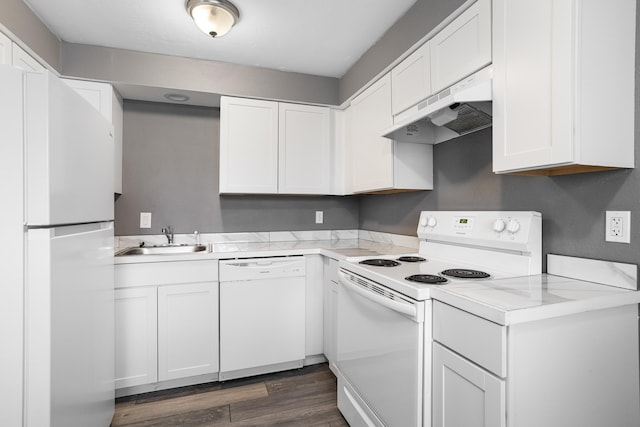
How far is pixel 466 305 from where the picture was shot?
1.01 meters

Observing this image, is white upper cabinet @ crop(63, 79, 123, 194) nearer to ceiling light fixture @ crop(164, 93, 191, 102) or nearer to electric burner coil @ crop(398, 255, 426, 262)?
ceiling light fixture @ crop(164, 93, 191, 102)

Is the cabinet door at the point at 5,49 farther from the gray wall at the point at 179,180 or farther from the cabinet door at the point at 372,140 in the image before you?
the cabinet door at the point at 372,140

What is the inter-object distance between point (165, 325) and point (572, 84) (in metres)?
2.36

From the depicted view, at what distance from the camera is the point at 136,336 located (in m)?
2.01

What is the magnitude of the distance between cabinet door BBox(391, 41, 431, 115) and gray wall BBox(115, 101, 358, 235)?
1380mm

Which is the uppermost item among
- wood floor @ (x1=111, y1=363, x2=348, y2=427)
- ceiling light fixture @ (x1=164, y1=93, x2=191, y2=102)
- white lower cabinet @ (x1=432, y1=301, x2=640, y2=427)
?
ceiling light fixture @ (x1=164, y1=93, x2=191, y2=102)

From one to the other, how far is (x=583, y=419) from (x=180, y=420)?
74.0 inches

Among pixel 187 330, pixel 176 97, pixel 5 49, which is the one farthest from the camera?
pixel 176 97

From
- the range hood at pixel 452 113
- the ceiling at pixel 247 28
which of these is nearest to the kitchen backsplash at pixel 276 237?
the range hood at pixel 452 113

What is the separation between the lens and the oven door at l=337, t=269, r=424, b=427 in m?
1.19

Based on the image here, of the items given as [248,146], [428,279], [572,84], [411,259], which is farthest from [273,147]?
[572,84]

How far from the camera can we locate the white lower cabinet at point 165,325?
1.99 m

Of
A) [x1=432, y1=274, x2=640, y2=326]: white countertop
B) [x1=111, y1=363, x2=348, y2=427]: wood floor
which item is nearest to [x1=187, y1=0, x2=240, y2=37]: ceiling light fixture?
[x1=432, y1=274, x2=640, y2=326]: white countertop

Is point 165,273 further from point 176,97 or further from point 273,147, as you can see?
point 176,97
